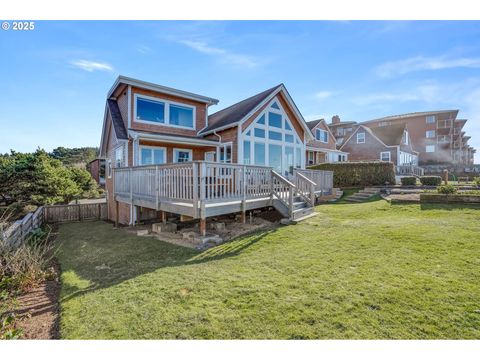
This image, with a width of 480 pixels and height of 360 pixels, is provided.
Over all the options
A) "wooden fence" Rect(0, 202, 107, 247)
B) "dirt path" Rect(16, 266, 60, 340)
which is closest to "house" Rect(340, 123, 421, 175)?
"wooden fence" Rect(0, 202, 107, 247)

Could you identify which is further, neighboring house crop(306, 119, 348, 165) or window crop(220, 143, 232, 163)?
neighboring house crop(306, 119, 348, 165)

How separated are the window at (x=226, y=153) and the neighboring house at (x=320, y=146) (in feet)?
45.5

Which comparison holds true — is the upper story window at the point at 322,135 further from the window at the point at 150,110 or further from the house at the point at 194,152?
the window at the point at 150,110

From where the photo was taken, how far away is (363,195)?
13.8 metres

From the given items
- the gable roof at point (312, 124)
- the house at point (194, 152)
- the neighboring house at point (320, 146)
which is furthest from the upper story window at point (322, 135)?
the house at point (194, 152)

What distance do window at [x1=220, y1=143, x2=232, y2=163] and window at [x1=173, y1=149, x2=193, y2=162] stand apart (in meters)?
1.98

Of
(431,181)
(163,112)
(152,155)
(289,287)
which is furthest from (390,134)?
(289,287)

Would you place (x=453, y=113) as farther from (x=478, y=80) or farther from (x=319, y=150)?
(x=478, y=80)

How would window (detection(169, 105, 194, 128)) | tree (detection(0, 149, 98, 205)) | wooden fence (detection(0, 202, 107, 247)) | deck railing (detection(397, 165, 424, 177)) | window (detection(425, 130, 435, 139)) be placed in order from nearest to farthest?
wooden fence (detection(0, 202, 107, 247)), tree (detection(0, 149, 98, 205)), window (detection(169, 105, 194, 128)), deck railing (detection(397, 165, 424, 177)), window (detection(425, 130, 435, 139))

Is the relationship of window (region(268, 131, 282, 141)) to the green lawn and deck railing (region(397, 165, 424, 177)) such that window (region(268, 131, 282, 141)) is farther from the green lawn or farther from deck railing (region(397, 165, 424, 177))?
deck railing (region(397, 165, 424, 177))

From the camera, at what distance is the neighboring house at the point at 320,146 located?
26.0 metres

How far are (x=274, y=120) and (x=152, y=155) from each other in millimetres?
7280

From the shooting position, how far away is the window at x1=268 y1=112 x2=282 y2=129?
46.6ft

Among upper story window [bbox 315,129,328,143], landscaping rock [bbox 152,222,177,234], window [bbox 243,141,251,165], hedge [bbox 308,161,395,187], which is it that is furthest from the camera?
upper story window [bbox 315,129,328,143]
